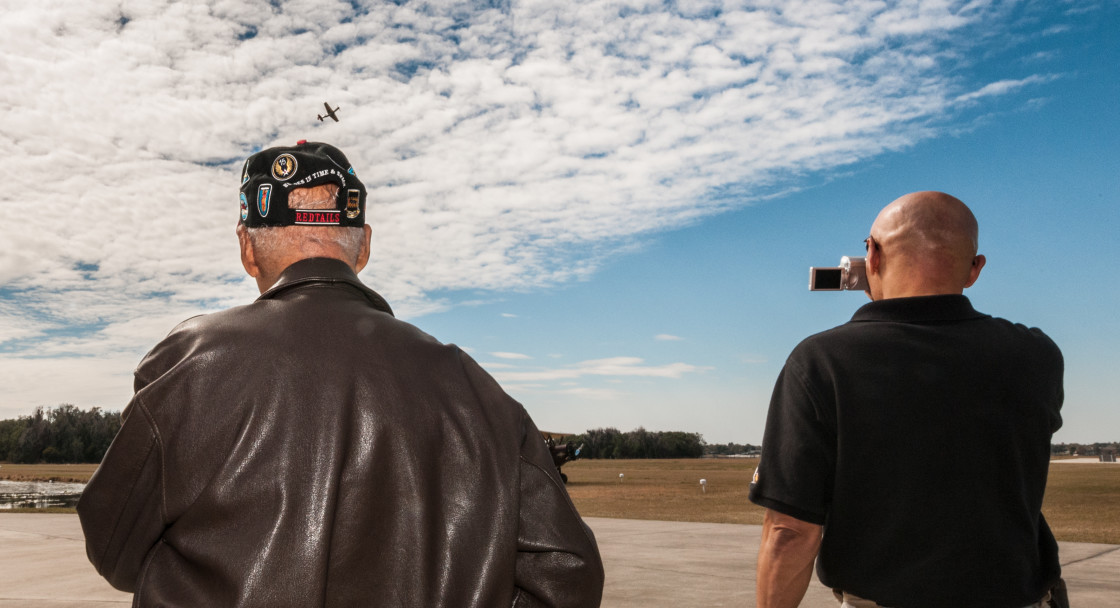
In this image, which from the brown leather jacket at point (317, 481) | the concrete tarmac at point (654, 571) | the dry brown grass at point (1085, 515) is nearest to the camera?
the brown leather jacket at point (317, 481)

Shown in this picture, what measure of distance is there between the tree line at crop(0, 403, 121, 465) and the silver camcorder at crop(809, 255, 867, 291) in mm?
108931

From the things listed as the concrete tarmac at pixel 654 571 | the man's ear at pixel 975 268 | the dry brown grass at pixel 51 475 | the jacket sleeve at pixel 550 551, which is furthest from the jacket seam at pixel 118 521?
the dry brown grass at pixel 51 475

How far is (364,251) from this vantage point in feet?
6.68

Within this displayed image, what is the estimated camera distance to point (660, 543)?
11367 mm

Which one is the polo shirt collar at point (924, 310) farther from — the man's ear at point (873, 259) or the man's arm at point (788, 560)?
the man's arm at point (788, 560)

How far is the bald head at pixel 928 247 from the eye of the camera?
243cm

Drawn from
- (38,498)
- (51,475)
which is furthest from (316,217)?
(51,475)

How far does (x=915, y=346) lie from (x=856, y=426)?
0.29 metres

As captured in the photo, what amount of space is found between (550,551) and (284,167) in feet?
3.69

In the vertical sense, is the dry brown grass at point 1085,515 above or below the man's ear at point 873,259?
below

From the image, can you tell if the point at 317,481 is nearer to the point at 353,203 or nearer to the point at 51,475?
the point at 353,203

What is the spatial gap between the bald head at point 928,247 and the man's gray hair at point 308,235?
64.8 inches

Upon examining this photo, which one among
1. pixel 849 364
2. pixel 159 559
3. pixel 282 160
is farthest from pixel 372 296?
pixel 849 364

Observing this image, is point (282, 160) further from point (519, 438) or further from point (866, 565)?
point (866, 565)
